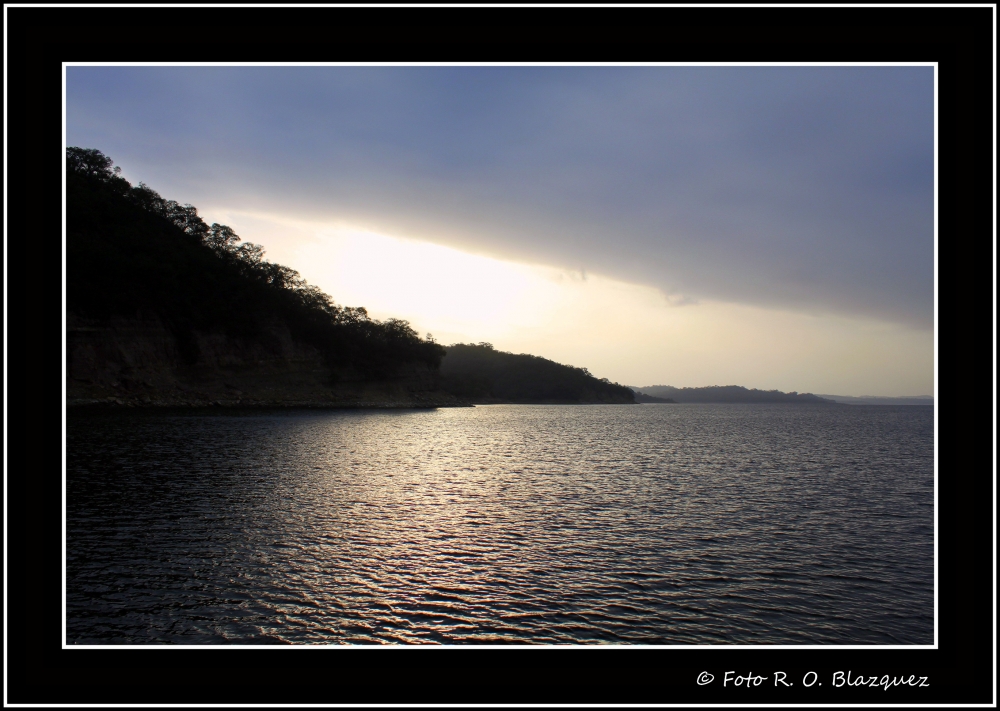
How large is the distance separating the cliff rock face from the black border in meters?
93.9

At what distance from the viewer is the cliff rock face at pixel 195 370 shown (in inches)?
3359

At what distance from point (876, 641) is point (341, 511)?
20684 millimetres

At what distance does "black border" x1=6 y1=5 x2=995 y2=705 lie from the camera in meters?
6.96

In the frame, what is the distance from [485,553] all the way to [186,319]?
108 metres

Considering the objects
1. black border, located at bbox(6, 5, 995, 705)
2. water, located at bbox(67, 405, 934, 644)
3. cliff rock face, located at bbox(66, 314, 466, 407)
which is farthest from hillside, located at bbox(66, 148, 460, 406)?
black border, located at bbox(6, 5, 995, 705)

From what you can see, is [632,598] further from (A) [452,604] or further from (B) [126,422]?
(B) [126,422]

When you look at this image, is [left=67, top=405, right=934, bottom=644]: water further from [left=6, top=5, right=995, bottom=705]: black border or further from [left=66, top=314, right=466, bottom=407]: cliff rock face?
[left=66, top=314, right=466, bottom=407]: cliff rock face

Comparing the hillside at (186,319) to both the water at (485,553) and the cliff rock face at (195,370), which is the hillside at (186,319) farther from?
the water at (485,553)
